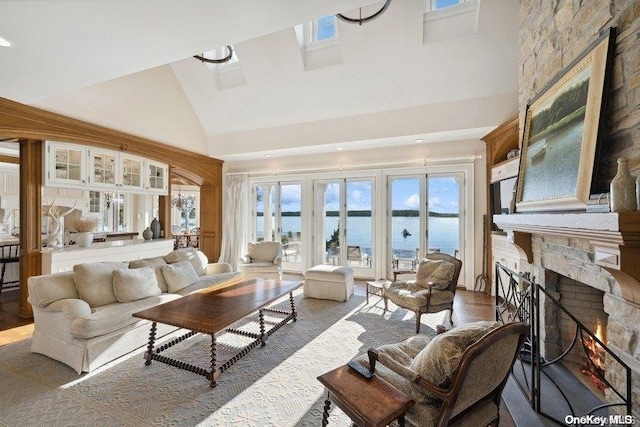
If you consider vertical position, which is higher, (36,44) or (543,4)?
(543,4)

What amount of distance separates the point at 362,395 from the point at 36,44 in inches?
130

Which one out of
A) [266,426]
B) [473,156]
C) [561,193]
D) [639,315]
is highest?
[473,156]

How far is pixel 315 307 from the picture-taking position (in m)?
4.32

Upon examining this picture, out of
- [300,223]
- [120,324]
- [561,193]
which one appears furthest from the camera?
[300,223]

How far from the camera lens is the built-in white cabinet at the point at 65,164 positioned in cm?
399

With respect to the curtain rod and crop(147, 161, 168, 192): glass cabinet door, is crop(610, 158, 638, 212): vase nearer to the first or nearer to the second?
the curtain rod

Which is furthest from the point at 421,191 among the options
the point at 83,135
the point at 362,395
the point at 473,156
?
the point at 83,135

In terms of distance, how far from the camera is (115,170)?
16.0ft

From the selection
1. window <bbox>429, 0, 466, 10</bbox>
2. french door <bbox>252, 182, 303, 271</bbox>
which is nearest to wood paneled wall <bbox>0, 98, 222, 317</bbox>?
french door <bbox>252, 182, 303, 271</bbox>

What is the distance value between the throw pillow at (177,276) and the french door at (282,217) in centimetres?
300

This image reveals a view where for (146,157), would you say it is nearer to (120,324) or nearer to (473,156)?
(120,324)

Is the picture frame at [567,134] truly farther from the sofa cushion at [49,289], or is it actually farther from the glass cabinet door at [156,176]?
the glass cabinet door at [156,176]

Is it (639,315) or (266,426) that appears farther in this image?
(266,426)

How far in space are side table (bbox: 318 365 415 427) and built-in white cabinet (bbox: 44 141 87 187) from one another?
15.2ft
